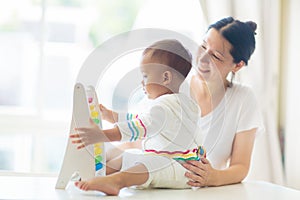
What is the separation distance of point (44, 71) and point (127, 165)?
123cm

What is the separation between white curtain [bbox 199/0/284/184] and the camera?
2.18 m

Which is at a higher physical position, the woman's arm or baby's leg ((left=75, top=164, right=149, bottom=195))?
baby's leg ((left=75, top=164, right=149, bottom=195))

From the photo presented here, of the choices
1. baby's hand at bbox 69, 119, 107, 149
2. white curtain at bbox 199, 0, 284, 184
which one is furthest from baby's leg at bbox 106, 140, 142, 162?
white curtain at bbox 199, 0, 284, 184

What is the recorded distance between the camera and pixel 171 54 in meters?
1.29

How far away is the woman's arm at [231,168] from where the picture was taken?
1395 mm

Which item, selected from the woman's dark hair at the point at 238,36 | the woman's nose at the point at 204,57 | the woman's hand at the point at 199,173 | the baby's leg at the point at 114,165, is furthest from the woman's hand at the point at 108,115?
the woman's dark hair at the point at 238,36

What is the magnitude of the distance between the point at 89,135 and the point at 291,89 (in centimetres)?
134

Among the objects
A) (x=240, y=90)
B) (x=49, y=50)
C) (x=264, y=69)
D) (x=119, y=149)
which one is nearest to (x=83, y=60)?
(x=49, y=50)

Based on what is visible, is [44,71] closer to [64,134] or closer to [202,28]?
[64,134]

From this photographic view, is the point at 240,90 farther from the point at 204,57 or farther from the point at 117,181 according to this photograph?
the point at 117,181

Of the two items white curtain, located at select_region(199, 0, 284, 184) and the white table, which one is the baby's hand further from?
white curtain, located at select_region(199, 0, 284, 184)

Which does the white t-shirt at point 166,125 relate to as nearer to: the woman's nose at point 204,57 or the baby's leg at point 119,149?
the baby's leg at point 119,149

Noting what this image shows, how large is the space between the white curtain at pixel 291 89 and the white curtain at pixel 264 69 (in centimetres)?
6

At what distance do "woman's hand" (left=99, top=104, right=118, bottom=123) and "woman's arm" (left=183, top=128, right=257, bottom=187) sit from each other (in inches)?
9.3
